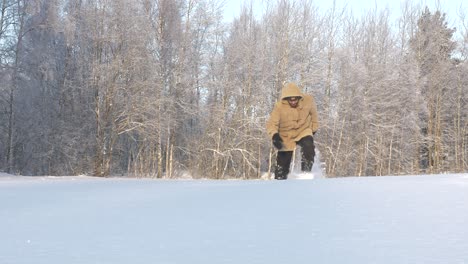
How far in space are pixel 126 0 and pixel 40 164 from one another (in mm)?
10421

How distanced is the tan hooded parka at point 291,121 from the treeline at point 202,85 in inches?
402

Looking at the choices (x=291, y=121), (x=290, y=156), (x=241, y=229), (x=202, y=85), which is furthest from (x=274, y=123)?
(x=202, y=85)

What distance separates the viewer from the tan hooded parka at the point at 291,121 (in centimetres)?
876

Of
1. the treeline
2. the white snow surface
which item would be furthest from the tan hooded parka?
the treeline

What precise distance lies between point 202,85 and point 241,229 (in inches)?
770

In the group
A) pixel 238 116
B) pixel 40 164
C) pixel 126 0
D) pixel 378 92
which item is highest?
pixel 126 0

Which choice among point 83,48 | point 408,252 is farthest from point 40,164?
point 408,252

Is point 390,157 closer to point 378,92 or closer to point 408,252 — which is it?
point 378,92

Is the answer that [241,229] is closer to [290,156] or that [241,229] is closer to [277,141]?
[277,141]

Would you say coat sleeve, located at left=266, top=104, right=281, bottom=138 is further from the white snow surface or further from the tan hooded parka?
the white snow surface

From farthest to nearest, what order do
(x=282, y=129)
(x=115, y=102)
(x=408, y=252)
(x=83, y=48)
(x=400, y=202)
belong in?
(x=83, y=48) < (x=115, y=102) < (x=282, y=129) < (x=400, y=202) < (x=408, y=252)

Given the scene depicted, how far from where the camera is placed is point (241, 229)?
2771 mm

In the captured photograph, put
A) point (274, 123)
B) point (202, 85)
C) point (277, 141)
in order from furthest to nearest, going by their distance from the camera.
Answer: point (202, 85), point (274, 123), point (277, 141)

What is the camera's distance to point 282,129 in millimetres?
8875
